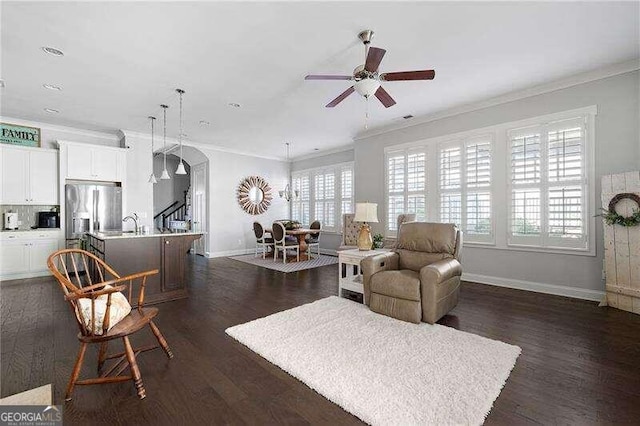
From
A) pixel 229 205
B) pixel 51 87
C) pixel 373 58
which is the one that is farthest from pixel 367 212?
pixel 229 205

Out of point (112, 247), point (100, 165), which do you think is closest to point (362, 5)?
point (112, 247)

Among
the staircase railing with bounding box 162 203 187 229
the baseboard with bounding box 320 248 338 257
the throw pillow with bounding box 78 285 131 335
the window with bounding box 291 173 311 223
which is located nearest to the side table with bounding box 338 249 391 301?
the throw pillow with bounding box 78 285 131 335

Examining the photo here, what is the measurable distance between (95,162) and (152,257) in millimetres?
3186

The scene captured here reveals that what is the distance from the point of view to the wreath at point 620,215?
11.0 feet

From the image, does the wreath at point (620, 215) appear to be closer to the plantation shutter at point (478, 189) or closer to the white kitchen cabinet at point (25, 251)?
the plantation shutter at point (478, 189)

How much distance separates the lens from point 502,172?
4.57 metres

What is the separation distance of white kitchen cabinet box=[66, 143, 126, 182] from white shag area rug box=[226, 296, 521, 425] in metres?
4.89

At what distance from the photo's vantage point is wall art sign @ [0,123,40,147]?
5.29m

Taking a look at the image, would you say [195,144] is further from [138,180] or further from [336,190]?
[336,190]

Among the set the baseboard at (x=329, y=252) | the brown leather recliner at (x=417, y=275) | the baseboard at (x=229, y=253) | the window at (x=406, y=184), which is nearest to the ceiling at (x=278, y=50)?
the window at (x=406, y=184)

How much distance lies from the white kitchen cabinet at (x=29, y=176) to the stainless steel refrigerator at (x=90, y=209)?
35cm

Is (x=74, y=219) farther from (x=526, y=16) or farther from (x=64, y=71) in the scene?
(x=526, y=16)

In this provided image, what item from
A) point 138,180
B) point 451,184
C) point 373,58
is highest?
point 373,58

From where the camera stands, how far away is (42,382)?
6.84 feet
